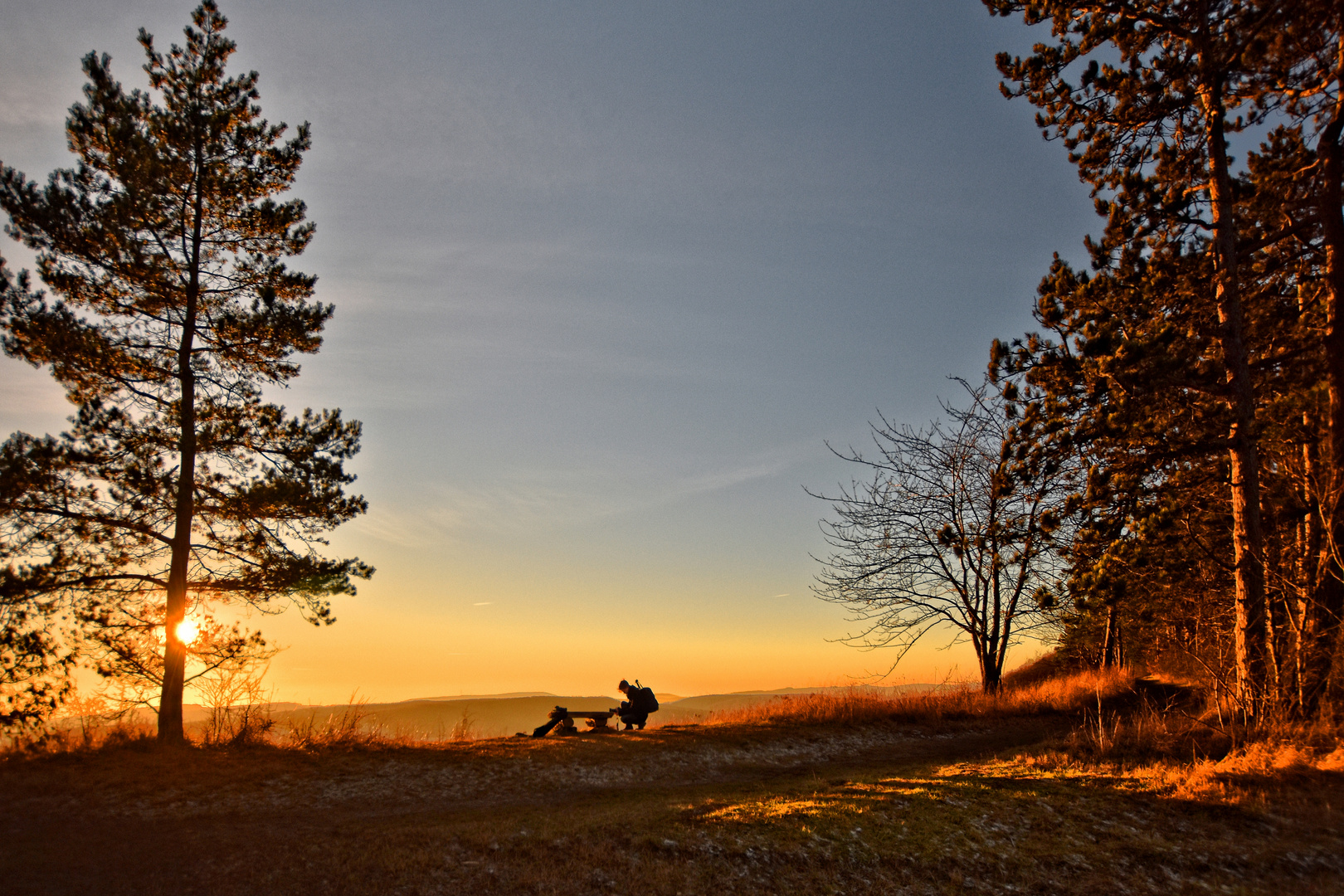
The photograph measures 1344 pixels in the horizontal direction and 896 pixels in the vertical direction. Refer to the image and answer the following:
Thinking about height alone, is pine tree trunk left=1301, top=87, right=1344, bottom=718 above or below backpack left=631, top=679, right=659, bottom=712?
above

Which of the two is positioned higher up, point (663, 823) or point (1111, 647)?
point (1111, 647)

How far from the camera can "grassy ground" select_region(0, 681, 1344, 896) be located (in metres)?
7.61

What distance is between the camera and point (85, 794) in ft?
35.4

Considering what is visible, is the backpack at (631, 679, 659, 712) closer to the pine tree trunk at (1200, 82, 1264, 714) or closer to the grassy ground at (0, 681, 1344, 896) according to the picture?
the grassy ground at (0, 681, 1344, 896)

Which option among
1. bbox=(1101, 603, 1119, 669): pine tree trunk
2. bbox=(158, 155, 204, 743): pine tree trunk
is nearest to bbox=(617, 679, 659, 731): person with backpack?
bbox=(158, 155, 204, 743): pine tree trunk

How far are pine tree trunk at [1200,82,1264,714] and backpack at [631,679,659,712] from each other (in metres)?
11.8

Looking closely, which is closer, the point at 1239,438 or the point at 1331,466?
the point at 1331,466

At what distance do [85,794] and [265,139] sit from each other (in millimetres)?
13432

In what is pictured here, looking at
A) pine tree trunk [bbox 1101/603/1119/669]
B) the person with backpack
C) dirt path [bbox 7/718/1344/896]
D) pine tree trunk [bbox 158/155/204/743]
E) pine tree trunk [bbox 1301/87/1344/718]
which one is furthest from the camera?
pine tree trunk [bbox 1101/603/1119/669]

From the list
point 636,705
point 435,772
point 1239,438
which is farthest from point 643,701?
point 1239,438

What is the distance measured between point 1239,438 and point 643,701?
Answer: 44.2 ft

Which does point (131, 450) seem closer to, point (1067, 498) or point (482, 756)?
point (482, 756)

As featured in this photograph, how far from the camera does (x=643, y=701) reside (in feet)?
57.5

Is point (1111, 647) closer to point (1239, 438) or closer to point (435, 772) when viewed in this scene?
point (1239, 438)
